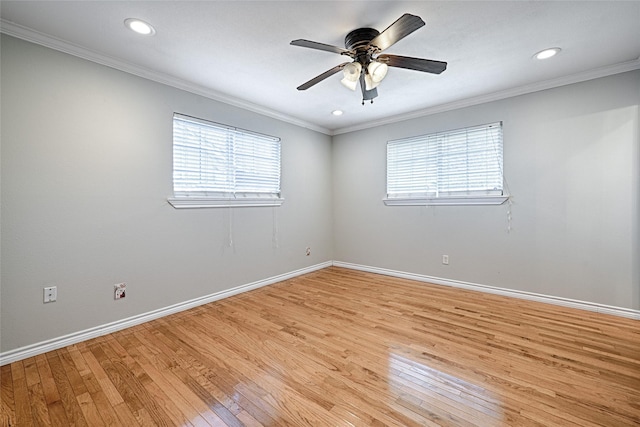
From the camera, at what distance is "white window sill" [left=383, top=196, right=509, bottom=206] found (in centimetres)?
338

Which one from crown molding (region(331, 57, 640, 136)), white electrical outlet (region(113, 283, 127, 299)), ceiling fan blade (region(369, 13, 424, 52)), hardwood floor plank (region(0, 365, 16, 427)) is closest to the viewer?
hardwood floor plank (region(0, 365, 16, 427))

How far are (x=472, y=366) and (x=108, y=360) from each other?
2592mm

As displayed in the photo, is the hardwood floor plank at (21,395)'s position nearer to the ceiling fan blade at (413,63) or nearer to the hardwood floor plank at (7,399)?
the hardwood floor plank at (7,399)

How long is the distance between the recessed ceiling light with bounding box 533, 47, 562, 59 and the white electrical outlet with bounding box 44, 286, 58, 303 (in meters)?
4.52

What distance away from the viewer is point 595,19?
1979mm

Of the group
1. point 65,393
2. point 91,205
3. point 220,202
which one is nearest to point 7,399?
point 65,393

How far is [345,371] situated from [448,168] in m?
2.95

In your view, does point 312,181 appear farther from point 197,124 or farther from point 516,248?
point 516,248

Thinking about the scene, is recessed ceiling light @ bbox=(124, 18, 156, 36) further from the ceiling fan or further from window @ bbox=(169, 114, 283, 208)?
the ceiling fan

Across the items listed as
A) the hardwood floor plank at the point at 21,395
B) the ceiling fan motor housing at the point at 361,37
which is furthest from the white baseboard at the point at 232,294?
the ceiling fan motor housing at the point at 361,37

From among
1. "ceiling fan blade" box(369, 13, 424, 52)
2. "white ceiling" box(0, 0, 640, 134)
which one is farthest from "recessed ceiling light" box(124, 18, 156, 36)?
"ceiling fan blade" box(369, 13, 424, 52)

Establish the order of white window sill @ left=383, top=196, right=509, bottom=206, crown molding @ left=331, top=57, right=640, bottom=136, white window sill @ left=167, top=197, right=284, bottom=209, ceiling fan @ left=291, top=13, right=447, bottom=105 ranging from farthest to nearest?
1. white window sill @ left=383, top=196, right=509, bottom=206
2. white window sill @ left=167, top=197, right=284, bottom=209
3. crown molding @ left=331, top=57, right=640, bottom=136
4. ceiling fan @ left=291, top=13, right=447, bottom=105

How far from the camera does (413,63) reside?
6.45ft

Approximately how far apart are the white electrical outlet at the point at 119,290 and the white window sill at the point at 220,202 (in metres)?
0.88
